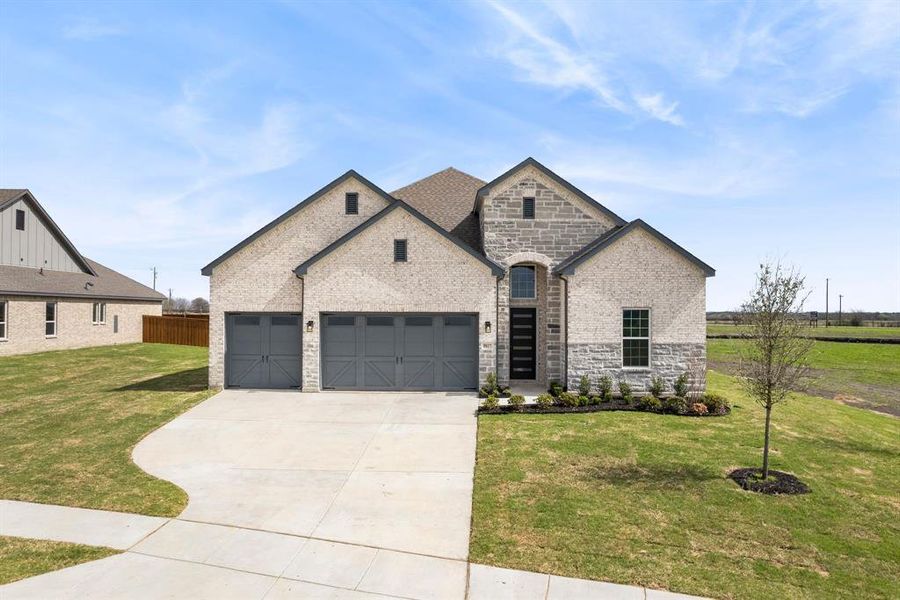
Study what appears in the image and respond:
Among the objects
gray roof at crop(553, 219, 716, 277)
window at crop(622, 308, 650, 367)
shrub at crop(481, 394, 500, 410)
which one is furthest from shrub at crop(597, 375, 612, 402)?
gray roof at crop(553, 219, 716, 277)

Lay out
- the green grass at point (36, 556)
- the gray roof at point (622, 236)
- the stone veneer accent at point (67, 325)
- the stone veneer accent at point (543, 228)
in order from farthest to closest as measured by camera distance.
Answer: the stone veneer accent at point (67, 325) → the stone veneer accent at point (543, 228) → the gray roof at point (622, 236) → the green grass at point (36, 556)

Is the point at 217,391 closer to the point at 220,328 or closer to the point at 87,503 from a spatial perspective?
the point at 220,328

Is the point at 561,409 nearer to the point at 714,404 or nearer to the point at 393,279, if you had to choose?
the point at 714,404

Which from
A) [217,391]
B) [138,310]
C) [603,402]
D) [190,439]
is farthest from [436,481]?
[138,310]

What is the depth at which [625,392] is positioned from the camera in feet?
50.9

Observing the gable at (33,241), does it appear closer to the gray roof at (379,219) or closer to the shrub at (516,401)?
the gray roof at (379,219)

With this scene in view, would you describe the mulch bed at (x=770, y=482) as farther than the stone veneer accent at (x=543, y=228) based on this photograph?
No

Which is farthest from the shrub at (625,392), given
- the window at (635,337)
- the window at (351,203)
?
the window at (351,203)

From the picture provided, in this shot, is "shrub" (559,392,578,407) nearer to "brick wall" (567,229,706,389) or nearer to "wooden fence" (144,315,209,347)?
"brick wall" (567,229,706,389)

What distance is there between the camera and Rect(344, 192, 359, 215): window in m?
18.0

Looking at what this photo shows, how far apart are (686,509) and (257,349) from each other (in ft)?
46.9

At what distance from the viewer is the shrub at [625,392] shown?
49.9 feet

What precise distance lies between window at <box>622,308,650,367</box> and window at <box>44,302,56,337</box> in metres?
30.3

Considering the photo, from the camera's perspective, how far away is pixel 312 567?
6305mm
